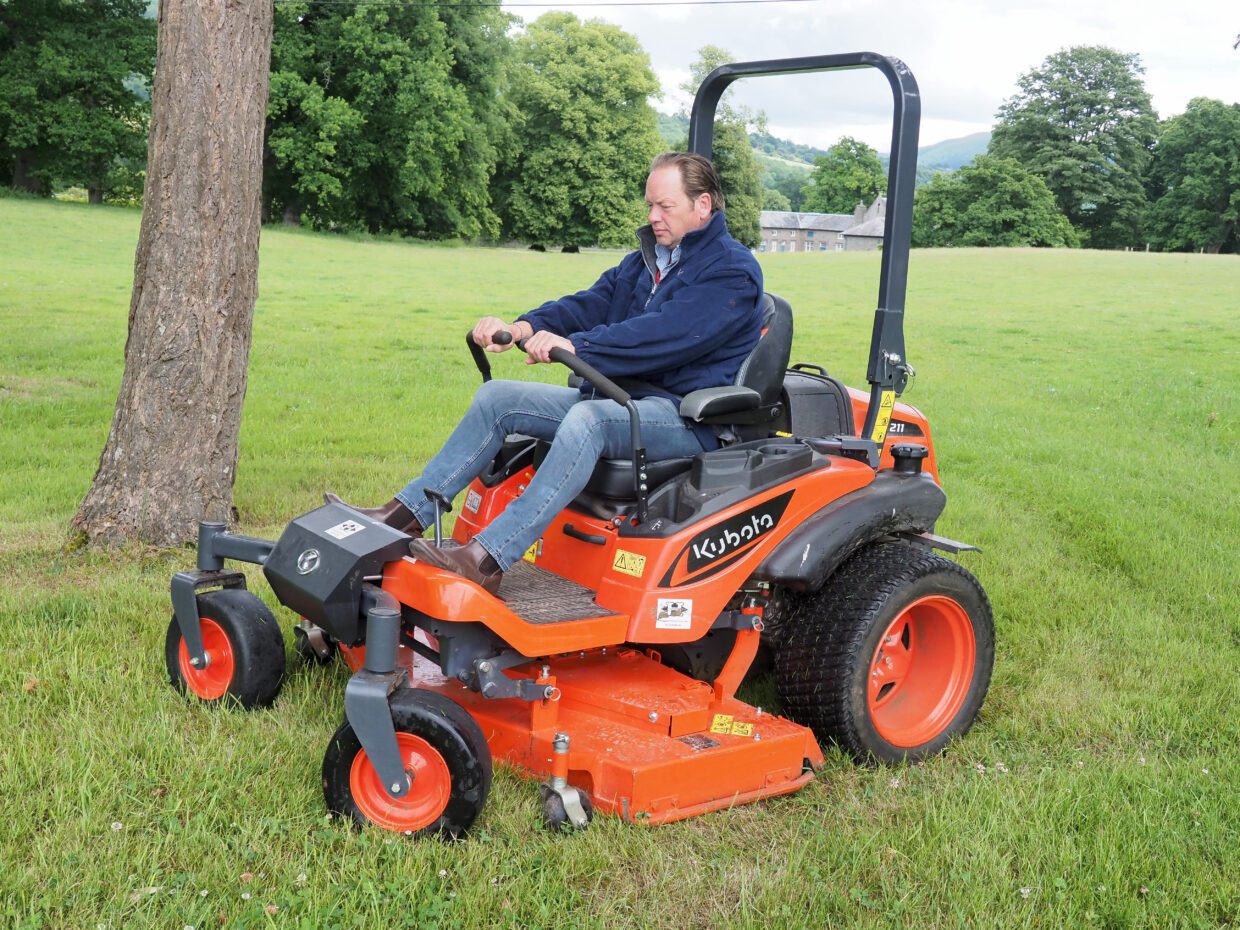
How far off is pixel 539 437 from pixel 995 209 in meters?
61.7

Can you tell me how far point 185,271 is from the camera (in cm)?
516

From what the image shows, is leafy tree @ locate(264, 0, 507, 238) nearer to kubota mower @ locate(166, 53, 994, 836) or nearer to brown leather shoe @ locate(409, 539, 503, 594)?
kubota mower @ locate(166, 53, 994, 836)

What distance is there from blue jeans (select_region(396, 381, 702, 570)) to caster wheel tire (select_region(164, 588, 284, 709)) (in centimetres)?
62

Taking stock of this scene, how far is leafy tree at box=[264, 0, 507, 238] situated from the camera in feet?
123

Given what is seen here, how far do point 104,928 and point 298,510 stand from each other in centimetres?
383

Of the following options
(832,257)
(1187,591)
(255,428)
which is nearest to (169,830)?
(1187,591)

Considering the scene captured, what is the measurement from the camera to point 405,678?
324 cm

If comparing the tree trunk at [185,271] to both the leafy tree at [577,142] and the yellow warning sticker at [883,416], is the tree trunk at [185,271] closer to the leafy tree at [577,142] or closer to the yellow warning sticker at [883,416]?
the yellow warning sticker at [883,416]

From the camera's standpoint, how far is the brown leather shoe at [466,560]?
3287 millimetres

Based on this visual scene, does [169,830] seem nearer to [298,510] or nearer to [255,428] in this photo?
[298,510]

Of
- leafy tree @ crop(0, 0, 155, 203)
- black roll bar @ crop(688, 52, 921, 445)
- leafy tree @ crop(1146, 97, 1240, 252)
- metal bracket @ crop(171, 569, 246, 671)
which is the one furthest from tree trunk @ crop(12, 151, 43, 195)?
leafy tree @ crop(1146, 97, 1240, 252)

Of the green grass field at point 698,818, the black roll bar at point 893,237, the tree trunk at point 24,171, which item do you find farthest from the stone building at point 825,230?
the black roll bar at point 893,237

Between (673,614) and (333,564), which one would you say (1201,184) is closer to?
(673,614)

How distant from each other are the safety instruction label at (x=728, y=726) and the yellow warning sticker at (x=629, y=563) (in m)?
0.50
